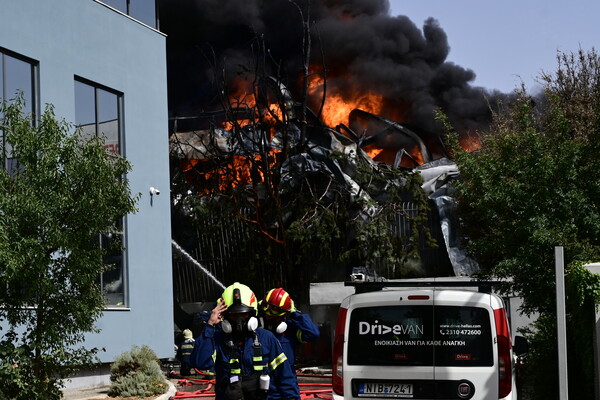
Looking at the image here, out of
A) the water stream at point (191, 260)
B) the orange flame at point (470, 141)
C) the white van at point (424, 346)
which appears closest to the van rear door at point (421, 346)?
the white van at point (424, 346)

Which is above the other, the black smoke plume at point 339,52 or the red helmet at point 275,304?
the black smoke plume at point 339,52

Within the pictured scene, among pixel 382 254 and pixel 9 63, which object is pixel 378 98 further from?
pixel 9 63

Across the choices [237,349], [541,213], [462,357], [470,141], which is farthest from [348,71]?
[237,349]

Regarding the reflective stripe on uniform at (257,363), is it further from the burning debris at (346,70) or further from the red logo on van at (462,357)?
the burning debris at (346,70)

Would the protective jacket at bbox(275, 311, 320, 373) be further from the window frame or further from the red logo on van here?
the window frame

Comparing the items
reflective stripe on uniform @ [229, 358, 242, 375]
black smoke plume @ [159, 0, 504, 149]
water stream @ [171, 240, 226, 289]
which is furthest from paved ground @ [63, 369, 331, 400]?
black smoke plume @ [159, 0, 504, 149]

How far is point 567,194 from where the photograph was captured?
15305mm

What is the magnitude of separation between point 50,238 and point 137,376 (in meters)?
6.16

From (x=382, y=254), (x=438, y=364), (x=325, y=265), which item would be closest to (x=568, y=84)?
(x=382, y=254)

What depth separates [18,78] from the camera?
2028 cm

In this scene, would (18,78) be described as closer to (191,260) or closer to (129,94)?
(129,94)

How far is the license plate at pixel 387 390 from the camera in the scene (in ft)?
32.6

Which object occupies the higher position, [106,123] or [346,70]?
[346,70]

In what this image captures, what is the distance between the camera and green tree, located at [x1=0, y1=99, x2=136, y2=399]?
523 inches
